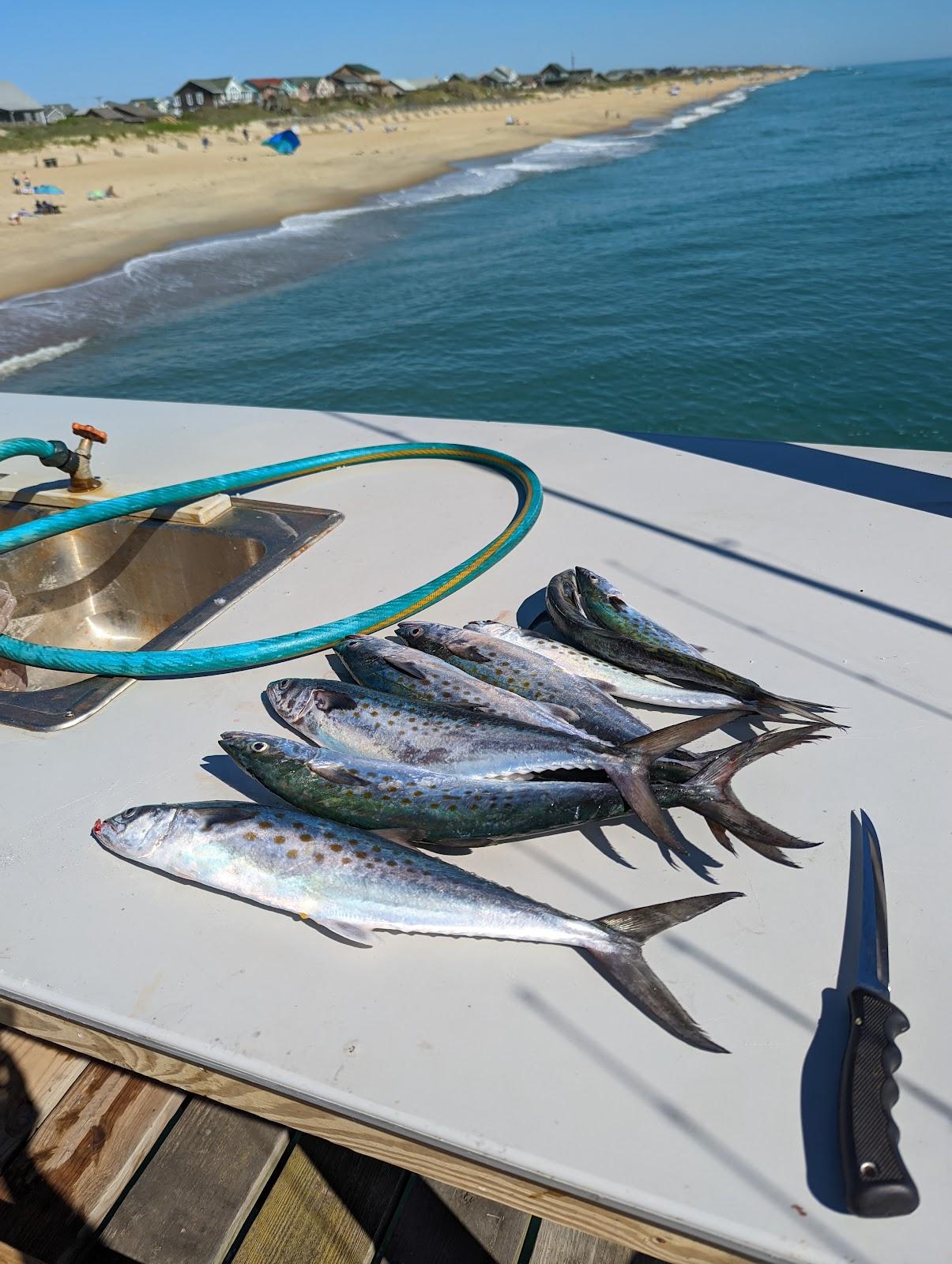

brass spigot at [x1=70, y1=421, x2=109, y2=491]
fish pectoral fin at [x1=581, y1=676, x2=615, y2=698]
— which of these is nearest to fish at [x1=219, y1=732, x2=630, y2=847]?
fish pectoral fin at [x1=581, y1=676, x2=615, y2=698]

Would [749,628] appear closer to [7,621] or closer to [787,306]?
[7,621]

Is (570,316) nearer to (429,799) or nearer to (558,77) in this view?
(429,799)

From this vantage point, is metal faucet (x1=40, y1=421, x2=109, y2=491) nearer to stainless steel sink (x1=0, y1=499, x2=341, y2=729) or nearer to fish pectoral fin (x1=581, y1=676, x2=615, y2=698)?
stainless steel sink (x1=0, y1=499, x2=341, y2=729)

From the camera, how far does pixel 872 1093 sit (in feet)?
6.15

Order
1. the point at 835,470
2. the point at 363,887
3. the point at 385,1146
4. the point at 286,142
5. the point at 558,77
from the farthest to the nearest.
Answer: the point at 558,77, the point at 286,142, the point at 835,470, the point at 363,887, the point at 385,1146

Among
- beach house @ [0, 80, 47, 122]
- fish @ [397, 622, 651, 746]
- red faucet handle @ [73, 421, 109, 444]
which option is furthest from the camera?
beach house @ [0, 80, 47, 122]

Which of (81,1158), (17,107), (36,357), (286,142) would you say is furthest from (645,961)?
(17,107)

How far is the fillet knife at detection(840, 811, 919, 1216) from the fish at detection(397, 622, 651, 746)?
983 millimetres

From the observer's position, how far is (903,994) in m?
2.14

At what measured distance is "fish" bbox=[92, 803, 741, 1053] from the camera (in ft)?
7.41

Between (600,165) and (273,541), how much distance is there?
5105 centimetres

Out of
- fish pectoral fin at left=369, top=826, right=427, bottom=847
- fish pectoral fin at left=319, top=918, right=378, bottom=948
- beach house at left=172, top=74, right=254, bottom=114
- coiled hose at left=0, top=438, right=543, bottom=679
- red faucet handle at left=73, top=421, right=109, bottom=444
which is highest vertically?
beach house at left=172, top=74, right=254, bottom=114

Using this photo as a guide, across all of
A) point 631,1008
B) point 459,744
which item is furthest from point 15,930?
point 631,1008

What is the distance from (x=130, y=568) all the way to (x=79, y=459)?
0.72m
